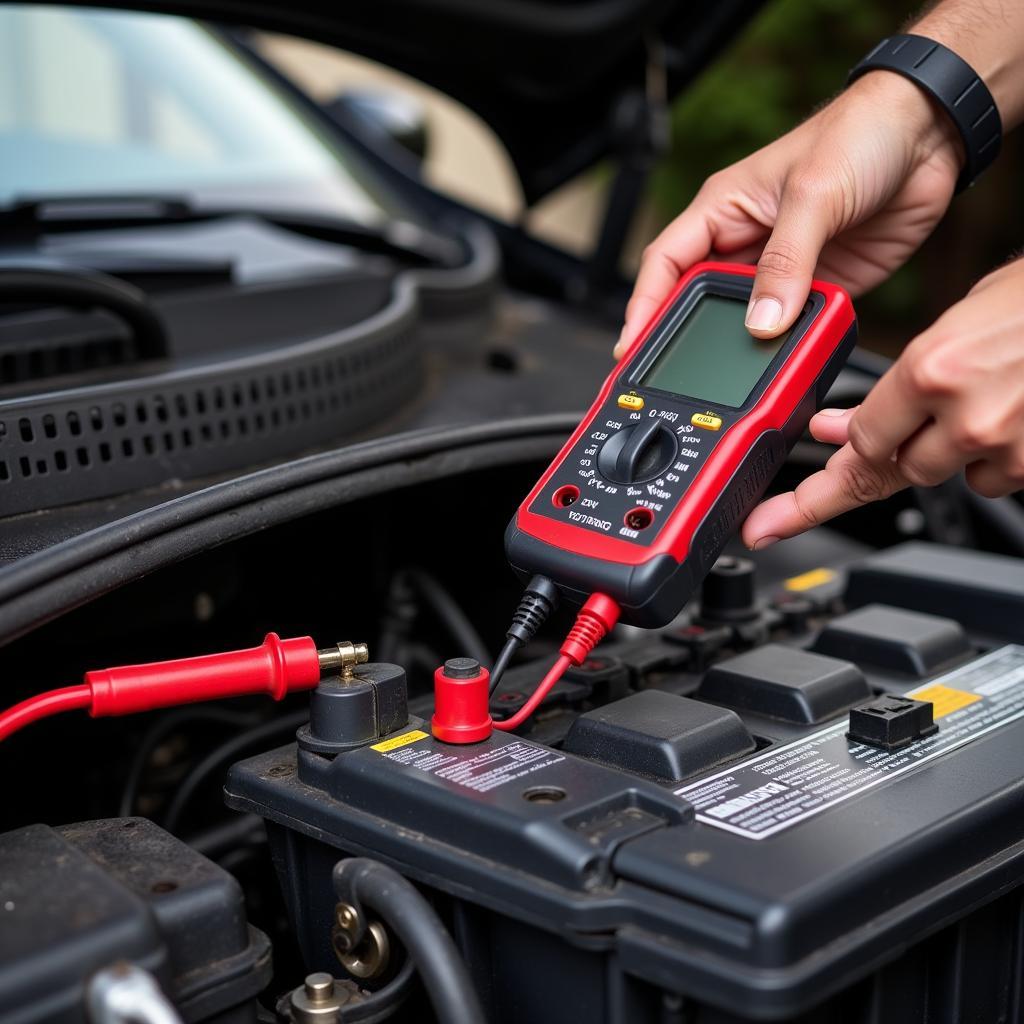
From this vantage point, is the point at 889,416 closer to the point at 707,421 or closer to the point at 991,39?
the point at 707,421

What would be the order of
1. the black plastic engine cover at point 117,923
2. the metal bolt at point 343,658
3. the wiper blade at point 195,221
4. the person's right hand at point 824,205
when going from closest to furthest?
the black plastic engine cover at point 117,923, the metal bolt at point 343,658, the person's right hand at point 824,205, the wiper blade at point 195,221

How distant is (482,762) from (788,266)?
0.45m

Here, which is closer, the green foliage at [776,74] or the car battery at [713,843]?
the car battery at [713,843]

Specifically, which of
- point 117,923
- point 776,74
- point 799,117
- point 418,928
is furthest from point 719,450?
point 776,74

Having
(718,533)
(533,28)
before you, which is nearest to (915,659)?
(718,533)

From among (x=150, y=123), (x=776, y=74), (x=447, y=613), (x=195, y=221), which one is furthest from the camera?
(x=776, y=74)

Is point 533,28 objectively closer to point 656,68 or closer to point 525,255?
point 656,68

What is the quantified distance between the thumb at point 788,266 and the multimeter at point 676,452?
15mm

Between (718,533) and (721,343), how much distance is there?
185mm

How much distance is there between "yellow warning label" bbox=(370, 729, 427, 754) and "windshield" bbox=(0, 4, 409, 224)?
1.02 m

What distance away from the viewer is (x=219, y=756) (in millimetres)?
1193

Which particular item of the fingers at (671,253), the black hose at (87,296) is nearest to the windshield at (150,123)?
the black hose at (87,296)

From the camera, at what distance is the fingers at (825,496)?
3.18 ft

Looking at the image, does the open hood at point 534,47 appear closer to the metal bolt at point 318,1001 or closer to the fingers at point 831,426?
the fingers at point 831,426
